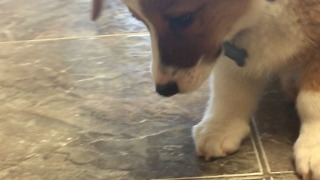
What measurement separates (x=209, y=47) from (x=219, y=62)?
0.18m

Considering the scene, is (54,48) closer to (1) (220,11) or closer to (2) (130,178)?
(2) (130,178)

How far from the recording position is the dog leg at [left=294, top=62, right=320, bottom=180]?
1202 mm

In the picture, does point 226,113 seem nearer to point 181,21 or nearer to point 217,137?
point 217,137

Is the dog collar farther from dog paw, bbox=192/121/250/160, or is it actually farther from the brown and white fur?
dog paw, bbox=192/121/250/160

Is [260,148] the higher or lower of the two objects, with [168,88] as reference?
lower

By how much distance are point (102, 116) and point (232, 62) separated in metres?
0.33

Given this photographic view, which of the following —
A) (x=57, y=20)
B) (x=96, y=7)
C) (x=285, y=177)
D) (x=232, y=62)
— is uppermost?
(x=96, y=7)

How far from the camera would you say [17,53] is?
1.76 metres

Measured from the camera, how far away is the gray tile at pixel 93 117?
1284 millimetres

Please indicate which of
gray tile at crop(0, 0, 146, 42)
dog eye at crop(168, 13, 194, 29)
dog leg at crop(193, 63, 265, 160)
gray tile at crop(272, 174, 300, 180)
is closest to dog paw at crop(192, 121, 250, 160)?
dog leg at crop(193, 63, 265, 160)

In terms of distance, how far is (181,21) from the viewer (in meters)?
1.10

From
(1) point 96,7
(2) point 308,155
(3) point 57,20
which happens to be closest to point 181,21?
(1) point 96,7

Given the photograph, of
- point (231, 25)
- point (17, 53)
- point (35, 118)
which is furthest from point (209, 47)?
point (17, 53)

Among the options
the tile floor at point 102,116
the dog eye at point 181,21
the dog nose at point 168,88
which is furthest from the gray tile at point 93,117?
the dog eye at point 181,21
